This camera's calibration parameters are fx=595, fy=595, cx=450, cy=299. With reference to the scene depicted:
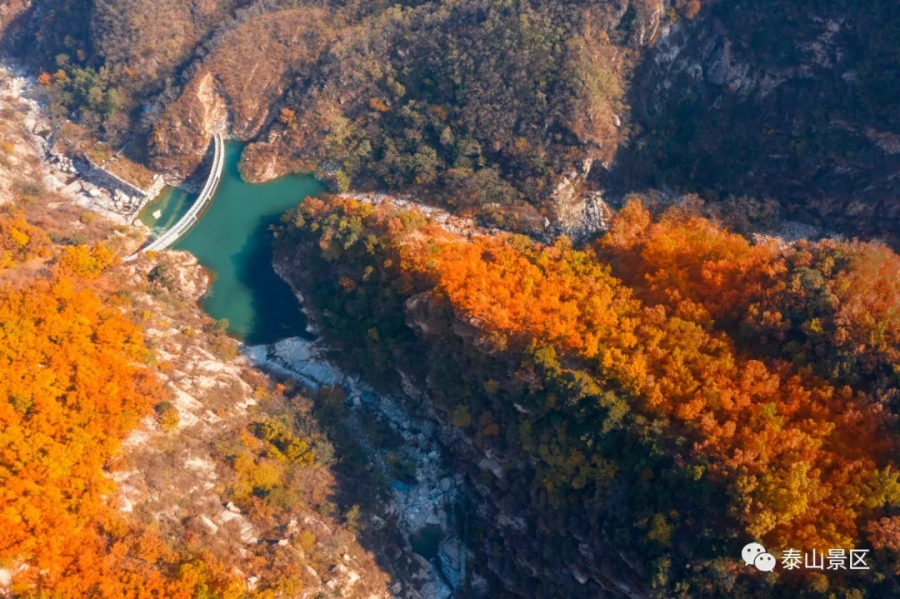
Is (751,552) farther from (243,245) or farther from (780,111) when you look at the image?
A: (243,245)

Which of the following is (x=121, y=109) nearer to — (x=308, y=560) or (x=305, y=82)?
(x=305, y=82)

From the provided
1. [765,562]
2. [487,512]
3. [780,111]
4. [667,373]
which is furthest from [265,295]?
[780,111]

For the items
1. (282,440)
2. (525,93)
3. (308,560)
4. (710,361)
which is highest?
(525,93)

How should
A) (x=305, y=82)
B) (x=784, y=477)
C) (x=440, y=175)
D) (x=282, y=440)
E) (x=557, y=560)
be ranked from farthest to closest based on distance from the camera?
1. (x=305, y=82)
2. (x=440, y=175)
3. (x=282, y=440)
4. (x=557, y=560)
5. (x=784, y=477)

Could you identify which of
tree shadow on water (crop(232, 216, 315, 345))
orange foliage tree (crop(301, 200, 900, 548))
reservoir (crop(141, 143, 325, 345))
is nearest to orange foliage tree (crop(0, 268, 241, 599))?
reservoir (crop(141, 143, 325, 345))

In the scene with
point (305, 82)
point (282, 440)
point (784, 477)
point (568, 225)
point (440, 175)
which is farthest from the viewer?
point (305, 82)

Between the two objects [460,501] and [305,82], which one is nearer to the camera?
[460,501]

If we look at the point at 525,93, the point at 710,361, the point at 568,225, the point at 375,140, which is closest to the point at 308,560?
the point at 710,361

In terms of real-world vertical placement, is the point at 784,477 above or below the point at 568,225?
below
